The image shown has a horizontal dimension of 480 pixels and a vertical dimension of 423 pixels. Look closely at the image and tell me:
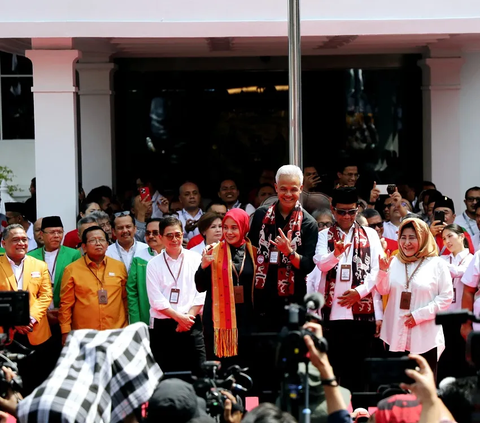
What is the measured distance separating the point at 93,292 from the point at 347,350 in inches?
83.2

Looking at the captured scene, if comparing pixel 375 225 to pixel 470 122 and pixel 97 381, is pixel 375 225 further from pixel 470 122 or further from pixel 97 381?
pixel 470 122

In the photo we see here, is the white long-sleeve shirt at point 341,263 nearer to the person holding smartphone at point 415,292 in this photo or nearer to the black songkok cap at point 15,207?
the person holding smartphone at point 415,292

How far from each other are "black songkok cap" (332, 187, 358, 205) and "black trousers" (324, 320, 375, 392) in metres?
0.93

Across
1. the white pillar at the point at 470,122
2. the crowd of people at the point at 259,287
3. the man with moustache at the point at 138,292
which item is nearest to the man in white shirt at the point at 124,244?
the crowd of people at the point at 259,287

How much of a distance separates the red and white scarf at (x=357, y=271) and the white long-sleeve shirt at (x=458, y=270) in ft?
2.74

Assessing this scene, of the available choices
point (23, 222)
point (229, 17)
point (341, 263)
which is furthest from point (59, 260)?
point (229, 17)

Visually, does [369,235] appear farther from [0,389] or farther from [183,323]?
[0,389]

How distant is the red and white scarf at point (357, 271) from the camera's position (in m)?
7.57

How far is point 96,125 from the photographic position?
13648 millimetres

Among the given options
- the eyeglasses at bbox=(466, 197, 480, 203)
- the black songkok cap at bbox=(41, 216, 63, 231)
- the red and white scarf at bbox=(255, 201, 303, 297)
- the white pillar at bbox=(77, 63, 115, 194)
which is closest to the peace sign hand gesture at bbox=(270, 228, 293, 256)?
the red and white scarf at bbox=(255, 201, 303, 297)

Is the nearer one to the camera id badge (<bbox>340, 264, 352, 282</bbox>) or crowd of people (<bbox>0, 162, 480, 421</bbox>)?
crowd of people (<bbox>0, 162, 480, 421</bbox>)

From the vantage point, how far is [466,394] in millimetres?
4902

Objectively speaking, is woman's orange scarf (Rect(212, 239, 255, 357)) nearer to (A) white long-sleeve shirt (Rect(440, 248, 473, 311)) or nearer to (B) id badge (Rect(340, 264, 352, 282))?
(B) id badge (Rect(340, 264, 352, 282))

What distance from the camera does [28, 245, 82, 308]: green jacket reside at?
27.2 ft
